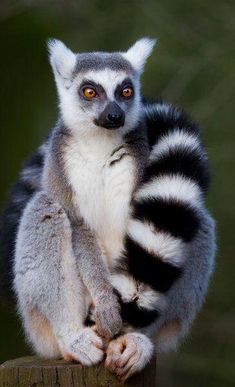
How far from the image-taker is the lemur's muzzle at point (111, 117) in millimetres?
5043

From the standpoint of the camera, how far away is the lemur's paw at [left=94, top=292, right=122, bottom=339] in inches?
188

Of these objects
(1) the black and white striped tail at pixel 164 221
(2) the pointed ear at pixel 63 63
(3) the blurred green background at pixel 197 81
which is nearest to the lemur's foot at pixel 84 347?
(1) the black and white striped tail at pixel 164 221

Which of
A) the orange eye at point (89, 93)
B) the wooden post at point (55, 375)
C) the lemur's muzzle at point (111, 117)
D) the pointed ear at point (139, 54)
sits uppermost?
the pointed ear at point (139, 54)

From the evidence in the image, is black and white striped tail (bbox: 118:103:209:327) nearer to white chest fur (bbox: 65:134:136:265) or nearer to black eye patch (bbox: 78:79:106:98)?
white chest fur (bbox: 65:134:136:265)

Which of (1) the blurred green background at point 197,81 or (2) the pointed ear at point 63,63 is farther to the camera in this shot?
(1) the blurred green background at point 197,81

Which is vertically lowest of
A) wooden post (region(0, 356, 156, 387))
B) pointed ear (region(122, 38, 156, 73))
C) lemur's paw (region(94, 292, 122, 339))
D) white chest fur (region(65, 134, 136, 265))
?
wooden post (region(0, 356, 156, 387))

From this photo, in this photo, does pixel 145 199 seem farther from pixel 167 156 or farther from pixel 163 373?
pixel 163 373

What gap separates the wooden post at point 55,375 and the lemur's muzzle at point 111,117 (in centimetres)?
115

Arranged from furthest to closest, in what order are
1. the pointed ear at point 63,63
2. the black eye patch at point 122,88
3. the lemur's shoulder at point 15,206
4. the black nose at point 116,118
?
the lemur's shoulder at point 15,206 → the pointed ear at point 63,63 → the black eye patch at point 122,88 → the black nose at point 116,118

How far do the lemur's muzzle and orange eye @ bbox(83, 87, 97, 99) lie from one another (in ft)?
0.60

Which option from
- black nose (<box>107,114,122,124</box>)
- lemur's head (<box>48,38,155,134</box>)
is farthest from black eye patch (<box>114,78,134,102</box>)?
black nose (<box>107,114,122,124</box>)

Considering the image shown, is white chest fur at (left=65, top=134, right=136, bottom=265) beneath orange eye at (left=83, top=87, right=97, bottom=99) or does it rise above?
beneath

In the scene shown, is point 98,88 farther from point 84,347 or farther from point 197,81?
point 197,81

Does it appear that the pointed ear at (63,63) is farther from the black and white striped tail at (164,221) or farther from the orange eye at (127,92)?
the black and white striped tail at (164,221)
